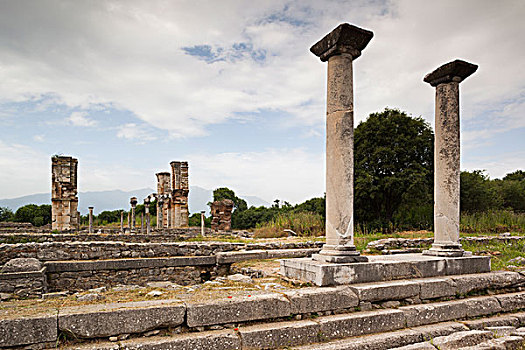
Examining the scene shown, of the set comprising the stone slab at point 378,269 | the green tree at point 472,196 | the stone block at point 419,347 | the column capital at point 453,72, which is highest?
the column capital at point 453,72

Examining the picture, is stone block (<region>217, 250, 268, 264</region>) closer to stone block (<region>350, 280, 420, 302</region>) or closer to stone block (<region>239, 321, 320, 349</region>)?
stone block (<region>350, 280, 420, 302</region>)

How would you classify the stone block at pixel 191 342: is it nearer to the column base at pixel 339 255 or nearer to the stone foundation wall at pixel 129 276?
the column base at pixel 339 255

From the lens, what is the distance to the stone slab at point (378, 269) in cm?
573

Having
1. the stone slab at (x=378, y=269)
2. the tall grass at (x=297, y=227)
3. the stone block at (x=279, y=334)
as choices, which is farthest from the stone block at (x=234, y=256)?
the tall grass at (x=297, y=227)

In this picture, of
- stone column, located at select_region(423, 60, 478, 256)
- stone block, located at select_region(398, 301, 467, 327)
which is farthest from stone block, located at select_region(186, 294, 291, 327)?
stone column, located at select_region(423, 60, 478, 256)

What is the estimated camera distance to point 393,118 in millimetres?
19969

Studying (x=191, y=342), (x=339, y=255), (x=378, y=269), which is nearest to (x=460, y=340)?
(x=378, y=269)

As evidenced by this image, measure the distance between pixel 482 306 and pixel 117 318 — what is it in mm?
5591

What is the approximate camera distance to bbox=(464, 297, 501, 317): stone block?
5.93 m

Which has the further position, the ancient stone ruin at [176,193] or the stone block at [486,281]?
the ancient stone ruin at [176,193]

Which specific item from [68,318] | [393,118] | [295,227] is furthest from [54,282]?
[393,118]

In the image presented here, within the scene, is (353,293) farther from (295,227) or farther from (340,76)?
(295,227)

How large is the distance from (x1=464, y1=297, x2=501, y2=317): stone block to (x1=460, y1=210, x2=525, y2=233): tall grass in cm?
1273

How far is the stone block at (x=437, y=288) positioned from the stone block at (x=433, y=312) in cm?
18
